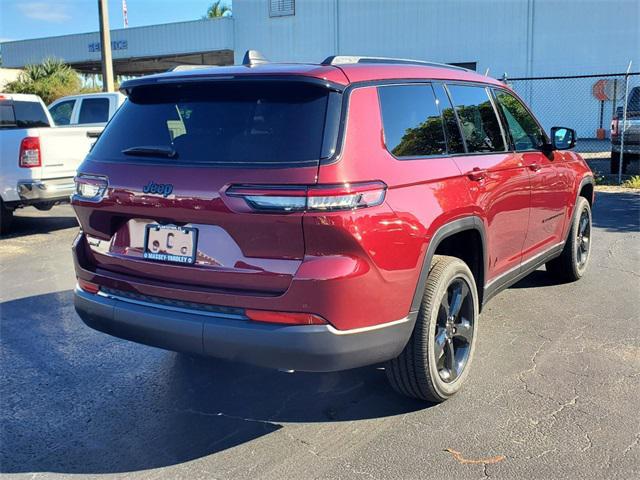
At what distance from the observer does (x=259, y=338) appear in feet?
8.84

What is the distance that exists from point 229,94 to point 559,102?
2421 centimetres

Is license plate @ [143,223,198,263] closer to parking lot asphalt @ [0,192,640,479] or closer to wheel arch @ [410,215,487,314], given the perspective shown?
parking lot asphalt @ [0,192,640,479]

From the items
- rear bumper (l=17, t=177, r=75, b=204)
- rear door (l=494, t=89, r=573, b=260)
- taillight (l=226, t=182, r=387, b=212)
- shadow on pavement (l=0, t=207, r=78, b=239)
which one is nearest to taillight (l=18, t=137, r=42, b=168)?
rear bumper (l=17, t=177, r=75, b=204)

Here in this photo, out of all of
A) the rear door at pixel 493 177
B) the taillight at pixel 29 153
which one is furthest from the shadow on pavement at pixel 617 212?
the taillight at pixel 29 153

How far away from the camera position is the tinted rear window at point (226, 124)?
9.09 feet

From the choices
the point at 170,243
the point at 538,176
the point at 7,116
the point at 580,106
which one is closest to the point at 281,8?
the point at 580,106

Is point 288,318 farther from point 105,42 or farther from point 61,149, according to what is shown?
point 105,42

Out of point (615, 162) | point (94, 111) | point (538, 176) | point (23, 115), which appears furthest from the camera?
point (615, 162)

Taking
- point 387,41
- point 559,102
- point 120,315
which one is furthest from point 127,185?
point 387,41

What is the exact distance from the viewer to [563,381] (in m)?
3.70

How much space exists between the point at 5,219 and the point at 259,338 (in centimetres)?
719

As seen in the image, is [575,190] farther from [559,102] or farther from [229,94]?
[559,102]

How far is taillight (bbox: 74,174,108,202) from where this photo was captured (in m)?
3.16

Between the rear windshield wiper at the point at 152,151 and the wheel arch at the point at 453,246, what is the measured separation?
4.47 ft
